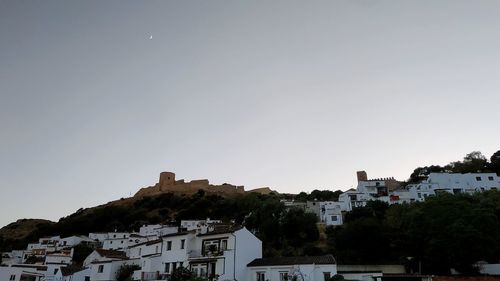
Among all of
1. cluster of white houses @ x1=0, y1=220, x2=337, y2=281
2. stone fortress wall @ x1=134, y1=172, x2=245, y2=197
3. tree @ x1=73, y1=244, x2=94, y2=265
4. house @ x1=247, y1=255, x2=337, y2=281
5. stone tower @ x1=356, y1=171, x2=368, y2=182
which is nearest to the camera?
house @ x1=247, y1=255, x2=337, y2=281

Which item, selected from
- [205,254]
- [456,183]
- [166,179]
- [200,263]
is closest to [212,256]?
[205,254]

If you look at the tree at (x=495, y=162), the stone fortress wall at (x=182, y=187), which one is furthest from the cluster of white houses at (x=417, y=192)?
the stone fortress wall at (x=182, y=187)

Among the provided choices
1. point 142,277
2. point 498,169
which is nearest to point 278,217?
point 142,277

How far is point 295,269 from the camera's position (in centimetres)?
3522

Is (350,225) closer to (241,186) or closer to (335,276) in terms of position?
(335,276)

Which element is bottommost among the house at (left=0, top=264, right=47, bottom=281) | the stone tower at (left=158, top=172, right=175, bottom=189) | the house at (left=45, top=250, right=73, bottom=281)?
the house at (left=0, top=264, right=47, bottom=281)

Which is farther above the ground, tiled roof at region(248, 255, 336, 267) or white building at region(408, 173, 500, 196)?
white building at region(408, 173, 500, 196)

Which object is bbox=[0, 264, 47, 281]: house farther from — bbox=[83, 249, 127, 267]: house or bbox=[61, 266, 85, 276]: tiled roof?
bbox=[83, 249, 127, 267]: house

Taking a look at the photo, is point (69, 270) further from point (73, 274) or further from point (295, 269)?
point (295, 269)

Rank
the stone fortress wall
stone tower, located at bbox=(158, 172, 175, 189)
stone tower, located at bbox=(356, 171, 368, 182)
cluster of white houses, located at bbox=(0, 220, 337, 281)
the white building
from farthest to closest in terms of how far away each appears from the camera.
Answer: stone tower, located at bbox=(158, 172, 175, 189)
the stone fortress wall
stone tower, located at bbox=(356, 171, 368, 182)
the white building
cluster of white houses, located at bbox=(0, 220, 337, 281)

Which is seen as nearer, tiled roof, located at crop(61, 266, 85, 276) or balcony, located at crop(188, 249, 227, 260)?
balcony, located at crop(188, 249, 227, 260)

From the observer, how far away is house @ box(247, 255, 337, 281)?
114 feet

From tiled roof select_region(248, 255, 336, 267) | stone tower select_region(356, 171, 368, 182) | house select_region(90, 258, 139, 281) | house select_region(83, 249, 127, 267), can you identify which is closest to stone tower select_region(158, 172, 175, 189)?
stone tower select_region(356, 171, 368, 182)

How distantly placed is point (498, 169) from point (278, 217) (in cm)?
5569
